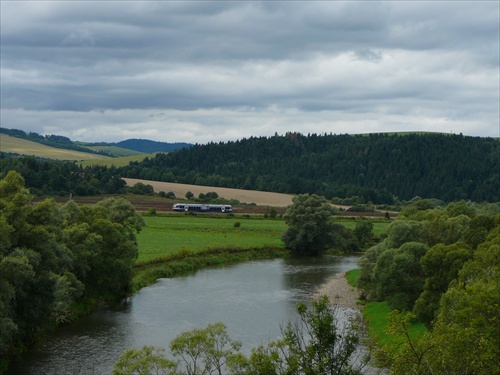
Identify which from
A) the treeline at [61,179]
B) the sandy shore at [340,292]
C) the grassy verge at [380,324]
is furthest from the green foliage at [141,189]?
the grassy verge at [380,324]

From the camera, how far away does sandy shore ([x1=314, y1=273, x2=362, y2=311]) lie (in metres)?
65.1

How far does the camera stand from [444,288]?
153 feet

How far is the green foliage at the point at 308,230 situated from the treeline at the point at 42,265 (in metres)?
47.1

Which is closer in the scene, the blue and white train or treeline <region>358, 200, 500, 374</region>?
treeline <region>358, 200, 500, 374</region>

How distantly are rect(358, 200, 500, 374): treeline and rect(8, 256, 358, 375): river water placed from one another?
10.0 meters

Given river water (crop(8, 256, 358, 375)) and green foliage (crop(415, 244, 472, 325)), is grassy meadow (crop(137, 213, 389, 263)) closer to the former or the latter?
river water (crop(8, 256, 358, 375))

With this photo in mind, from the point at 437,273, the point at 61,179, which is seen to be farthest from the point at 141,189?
the point at 437,273

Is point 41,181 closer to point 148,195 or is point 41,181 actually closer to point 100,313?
point 148,195

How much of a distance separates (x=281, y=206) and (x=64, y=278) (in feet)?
426

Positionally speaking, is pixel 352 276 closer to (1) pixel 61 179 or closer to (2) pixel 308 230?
(2) pixel 308 230

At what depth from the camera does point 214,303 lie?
64.1m

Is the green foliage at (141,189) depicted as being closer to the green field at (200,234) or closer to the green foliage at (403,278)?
the green field at (200,234)

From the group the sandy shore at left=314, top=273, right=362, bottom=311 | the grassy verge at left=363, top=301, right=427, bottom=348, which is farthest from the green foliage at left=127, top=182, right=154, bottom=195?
the grassy verge at left=363, top=301, right=427, bottom=348

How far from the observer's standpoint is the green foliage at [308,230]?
107m
